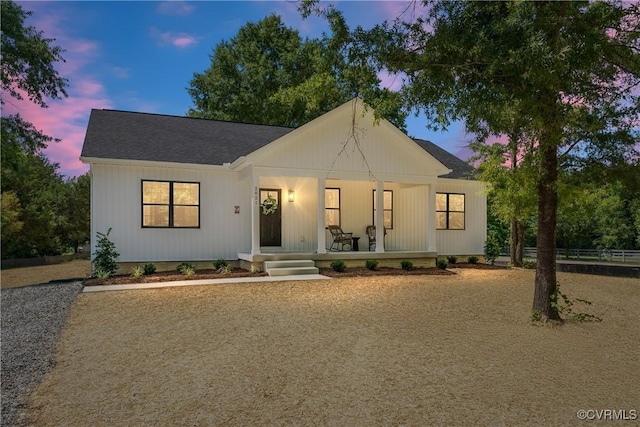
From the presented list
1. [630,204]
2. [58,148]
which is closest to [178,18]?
[58,148]

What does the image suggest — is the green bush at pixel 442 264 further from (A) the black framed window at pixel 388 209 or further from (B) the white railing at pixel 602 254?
(B) the white railing at pixel 602 254

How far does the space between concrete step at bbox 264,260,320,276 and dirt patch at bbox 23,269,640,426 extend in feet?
10.5

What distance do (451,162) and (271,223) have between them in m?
8.83

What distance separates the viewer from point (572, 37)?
5438 mm

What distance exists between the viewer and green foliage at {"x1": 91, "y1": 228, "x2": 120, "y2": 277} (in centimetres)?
1123

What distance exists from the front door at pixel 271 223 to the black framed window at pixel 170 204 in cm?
223

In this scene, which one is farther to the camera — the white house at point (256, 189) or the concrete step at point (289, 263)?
the white house at point (256, 189)

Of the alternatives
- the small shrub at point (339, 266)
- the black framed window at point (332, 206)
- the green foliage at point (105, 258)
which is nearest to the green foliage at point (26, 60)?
the green foliage at point (105, 258)

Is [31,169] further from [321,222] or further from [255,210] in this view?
[321,222]

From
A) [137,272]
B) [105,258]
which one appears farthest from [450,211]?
[105,258]

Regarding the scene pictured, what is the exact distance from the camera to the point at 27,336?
19.3 feet

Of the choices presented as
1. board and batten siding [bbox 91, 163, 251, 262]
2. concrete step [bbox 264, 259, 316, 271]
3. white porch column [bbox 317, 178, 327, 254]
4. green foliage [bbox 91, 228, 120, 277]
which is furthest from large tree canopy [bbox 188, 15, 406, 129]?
green foliage [bbox 91, 228, 120, 277]

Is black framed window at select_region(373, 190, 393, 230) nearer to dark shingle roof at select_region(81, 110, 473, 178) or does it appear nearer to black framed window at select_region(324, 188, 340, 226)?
black framed window at select_region(324, 188, 340, 226)

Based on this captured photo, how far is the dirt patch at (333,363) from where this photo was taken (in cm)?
339
